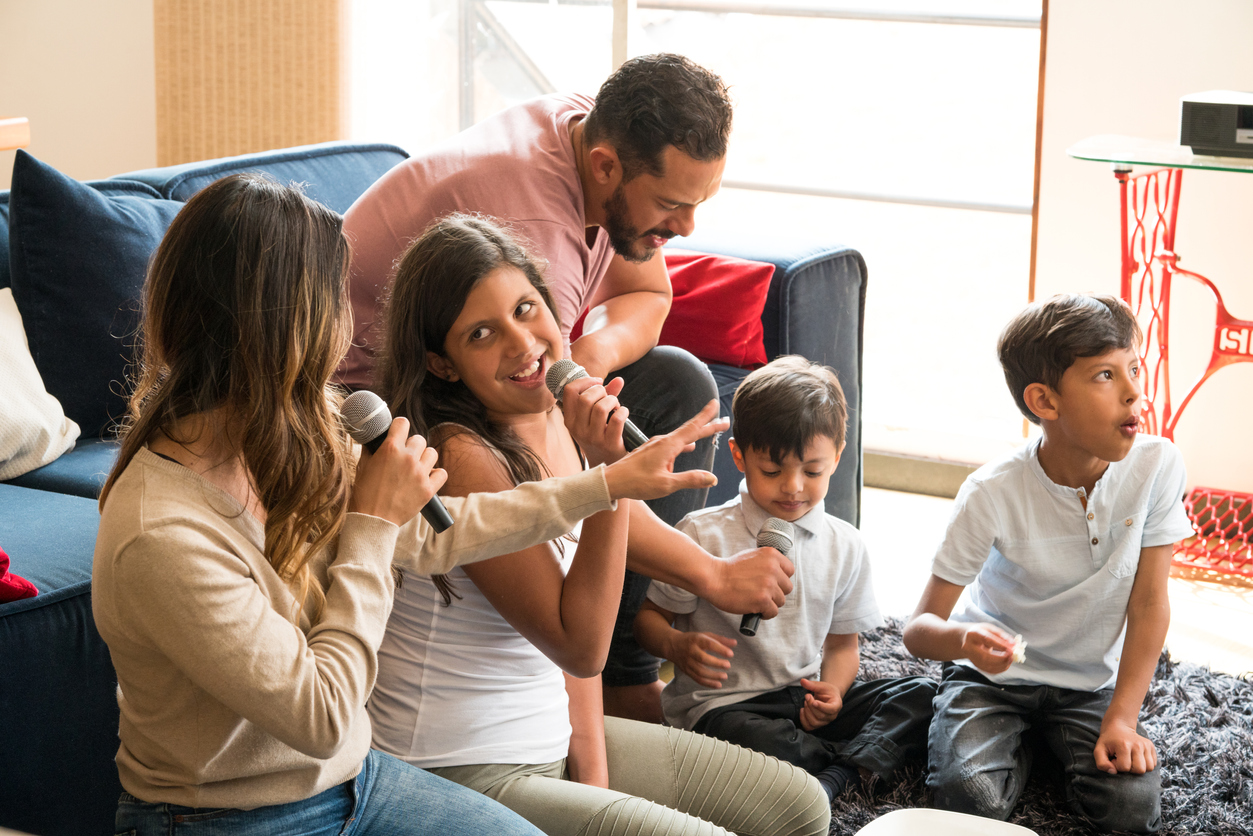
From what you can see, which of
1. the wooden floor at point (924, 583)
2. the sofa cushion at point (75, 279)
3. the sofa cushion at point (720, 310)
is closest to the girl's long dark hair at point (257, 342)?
the sofa cushion at point (75, 279)

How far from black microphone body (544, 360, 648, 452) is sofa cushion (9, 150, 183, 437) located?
94 centimetres

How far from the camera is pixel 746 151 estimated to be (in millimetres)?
5742

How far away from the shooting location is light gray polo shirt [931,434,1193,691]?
1.70 m

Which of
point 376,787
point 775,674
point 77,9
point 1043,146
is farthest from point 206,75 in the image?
point 376,787

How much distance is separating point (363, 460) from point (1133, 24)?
2.46m

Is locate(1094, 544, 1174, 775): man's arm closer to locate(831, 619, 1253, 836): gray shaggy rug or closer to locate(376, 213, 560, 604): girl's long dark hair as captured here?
locate(831, 619, 1253, 836): gray shaggy rug

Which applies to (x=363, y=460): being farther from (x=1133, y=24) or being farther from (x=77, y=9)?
(x=77, y=9)

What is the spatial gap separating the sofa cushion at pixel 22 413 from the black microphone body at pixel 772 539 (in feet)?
3.75

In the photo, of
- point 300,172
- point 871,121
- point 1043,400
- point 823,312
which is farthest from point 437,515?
point 871,121

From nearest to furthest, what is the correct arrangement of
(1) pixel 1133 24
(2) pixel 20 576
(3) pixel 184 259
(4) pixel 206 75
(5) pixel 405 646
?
(3) pixel 184 259 → (5) pixel 405 646 → (2) pixel 20 576 → (1) pixel 1133 24 → (4) pixel 206 75

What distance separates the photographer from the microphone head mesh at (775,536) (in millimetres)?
1584

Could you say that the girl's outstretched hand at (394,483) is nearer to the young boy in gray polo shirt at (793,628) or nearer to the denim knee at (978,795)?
the young boy in gray polo shirt at (793,628)

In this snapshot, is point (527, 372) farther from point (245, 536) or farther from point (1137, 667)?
point (1137, 667)

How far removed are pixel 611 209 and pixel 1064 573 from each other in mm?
904
